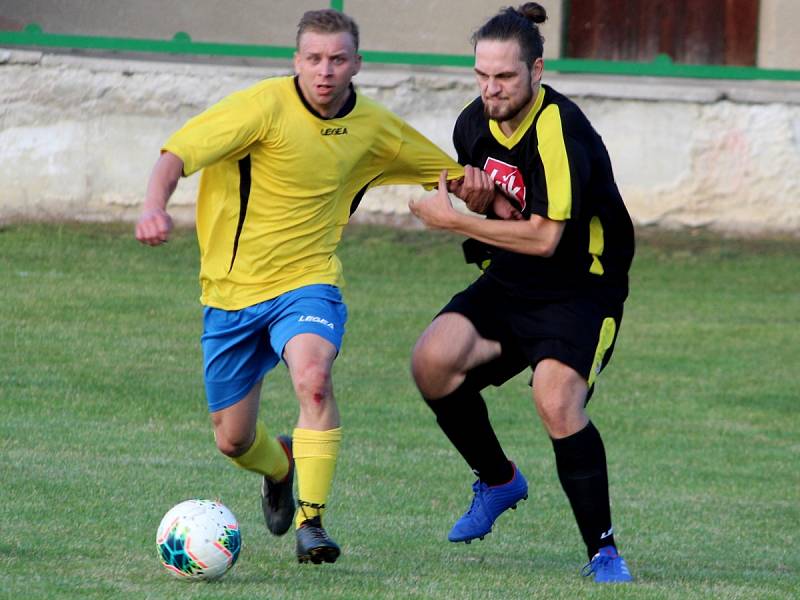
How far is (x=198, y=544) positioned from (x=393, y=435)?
4397 millimetres

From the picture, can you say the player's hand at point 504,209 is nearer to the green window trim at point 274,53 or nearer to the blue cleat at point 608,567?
the blue cleat at point 608,567

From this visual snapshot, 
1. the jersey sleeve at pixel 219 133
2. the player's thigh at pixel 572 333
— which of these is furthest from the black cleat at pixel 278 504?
the jersey sleeve at pixel 219 133

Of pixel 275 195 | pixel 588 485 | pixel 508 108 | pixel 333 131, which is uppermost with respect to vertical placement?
pixel 508 108

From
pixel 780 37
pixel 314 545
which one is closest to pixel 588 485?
pixel 314 545

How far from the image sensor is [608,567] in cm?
589

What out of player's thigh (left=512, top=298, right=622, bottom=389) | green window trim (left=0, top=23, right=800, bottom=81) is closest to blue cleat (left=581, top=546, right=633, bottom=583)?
player's thigh (left=512, top=298, right=622, bottom=389)

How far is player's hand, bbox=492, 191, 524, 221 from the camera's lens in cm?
615

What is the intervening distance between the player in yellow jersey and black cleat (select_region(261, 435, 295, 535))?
0.85 ft

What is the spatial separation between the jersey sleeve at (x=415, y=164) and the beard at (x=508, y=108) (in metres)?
0.61

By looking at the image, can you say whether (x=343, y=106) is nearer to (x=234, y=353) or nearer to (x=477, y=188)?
(x=477, y=188)

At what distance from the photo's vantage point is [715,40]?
15008mm

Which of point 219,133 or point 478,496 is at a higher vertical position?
point 219,133

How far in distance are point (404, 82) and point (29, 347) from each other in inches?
181

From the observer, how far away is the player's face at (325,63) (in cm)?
607
